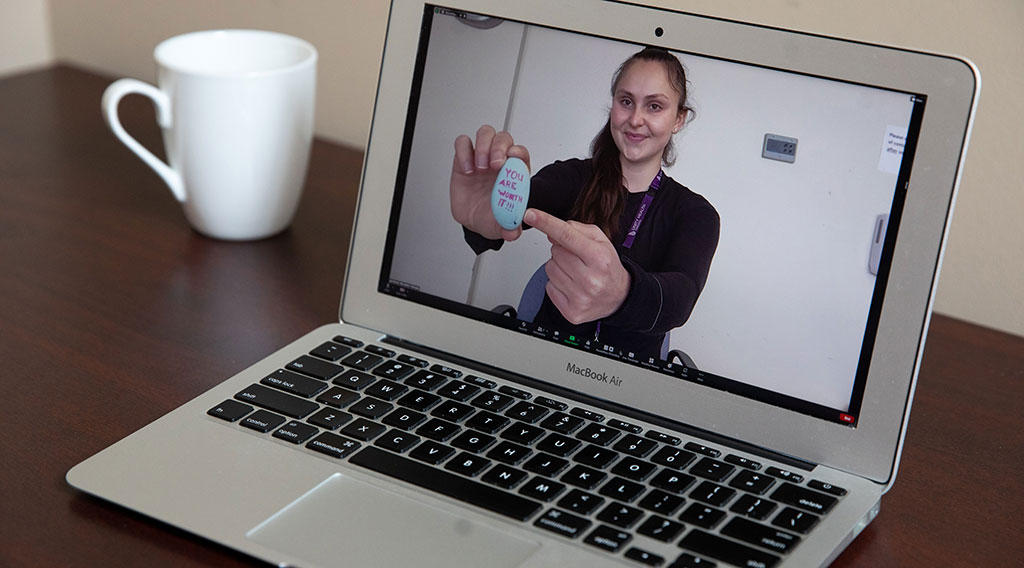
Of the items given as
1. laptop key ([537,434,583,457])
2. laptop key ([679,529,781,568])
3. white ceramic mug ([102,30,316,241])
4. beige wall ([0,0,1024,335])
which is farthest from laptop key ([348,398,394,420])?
beige wall ([0,0,1024,335])

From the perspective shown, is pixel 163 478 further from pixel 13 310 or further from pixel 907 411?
pixel 907 411

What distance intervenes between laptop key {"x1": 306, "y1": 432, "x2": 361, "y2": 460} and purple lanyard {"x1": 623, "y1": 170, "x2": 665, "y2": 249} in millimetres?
216

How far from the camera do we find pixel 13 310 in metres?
0.83

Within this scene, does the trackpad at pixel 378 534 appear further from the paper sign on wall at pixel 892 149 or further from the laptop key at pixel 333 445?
the paper sign on wall at pixel 892 149

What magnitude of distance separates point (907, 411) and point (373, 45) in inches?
27.3

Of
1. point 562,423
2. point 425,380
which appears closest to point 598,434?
point 562,423

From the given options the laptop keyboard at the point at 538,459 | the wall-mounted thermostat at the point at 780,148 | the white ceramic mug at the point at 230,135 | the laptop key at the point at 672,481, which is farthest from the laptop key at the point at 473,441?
the white ceramic mug at the point at 230,135

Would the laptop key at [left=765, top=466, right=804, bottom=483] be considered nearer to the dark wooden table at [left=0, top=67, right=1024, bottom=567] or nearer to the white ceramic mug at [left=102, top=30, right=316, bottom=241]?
the dark wooden table at [left=0, top=67, right=1024, bottom=567]

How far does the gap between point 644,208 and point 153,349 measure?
37 cm

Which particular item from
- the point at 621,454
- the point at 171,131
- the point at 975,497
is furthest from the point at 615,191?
the point at 171,131

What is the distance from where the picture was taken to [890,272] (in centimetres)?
63

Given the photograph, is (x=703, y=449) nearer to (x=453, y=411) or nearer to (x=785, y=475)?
(x=785, y=475)

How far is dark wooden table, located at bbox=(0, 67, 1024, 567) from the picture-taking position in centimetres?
61

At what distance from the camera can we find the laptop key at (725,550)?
554 millimetres
